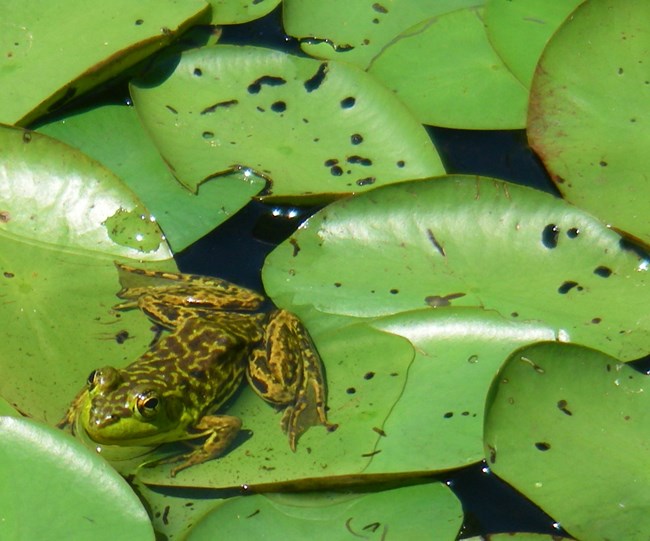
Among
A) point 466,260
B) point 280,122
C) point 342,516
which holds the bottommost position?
point 342,516

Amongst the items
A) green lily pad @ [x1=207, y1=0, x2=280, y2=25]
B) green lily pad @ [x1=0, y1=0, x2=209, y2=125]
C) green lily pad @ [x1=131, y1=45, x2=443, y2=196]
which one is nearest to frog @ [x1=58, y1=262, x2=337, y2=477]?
green lily pad @ [x1=131, y1=45, x2=443, y2=196]

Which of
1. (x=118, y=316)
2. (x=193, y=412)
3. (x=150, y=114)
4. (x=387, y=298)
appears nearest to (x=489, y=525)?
(x=387, y=298)

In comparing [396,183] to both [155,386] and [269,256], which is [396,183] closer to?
[269,256]

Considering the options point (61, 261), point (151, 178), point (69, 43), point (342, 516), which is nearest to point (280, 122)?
point (151, 178)

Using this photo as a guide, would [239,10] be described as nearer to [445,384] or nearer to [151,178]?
[151,178]

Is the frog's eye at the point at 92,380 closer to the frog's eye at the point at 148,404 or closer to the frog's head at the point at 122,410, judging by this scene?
the frog's head at the point at 122,410

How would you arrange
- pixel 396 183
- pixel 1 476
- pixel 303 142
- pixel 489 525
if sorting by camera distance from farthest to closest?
pixel 303 142
pixel 396 183
pixel 489 525
pixel 1 476
